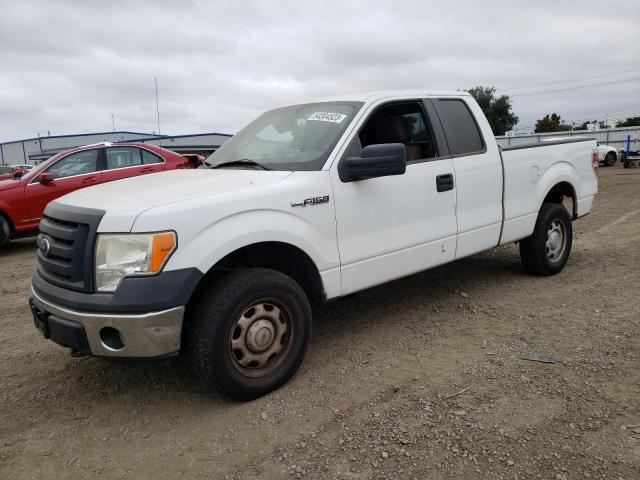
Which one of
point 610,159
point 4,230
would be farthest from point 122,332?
point 610,159

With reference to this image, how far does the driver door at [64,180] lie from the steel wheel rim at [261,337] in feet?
21.9

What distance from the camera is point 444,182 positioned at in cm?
417

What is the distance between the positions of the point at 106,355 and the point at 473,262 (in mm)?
4661

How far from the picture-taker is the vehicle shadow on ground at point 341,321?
11.1 ft

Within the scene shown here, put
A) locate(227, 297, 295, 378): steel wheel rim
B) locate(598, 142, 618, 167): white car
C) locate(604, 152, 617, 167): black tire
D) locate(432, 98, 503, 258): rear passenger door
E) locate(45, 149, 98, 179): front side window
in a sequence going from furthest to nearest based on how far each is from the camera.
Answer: locate(604, 152, 617, 167): black tire → locate(598, 142, 618, 167): white car → locate(45, 149, 98, 179): front side window → locate(432, 98, 503, 258): rear passenger door → locate(227, 297, 295, 378): steel wheel rim

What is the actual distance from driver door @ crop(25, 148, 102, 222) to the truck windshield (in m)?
5.43

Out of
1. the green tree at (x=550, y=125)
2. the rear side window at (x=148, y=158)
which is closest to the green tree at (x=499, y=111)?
the green tree at (x=550, y=125)

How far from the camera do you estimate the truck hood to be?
9.12ft

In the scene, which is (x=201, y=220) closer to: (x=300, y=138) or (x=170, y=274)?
→ (x=170, y=274)

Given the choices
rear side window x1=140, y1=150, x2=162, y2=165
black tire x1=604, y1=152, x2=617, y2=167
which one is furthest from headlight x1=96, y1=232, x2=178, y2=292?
black tire x1=604, y1=152, x2=617, y2=167

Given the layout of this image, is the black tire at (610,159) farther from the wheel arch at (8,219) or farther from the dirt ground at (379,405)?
the wheel arch at (8,219)

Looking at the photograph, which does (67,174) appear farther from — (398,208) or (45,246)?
(398,208)

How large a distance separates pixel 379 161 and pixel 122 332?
1.85 metres

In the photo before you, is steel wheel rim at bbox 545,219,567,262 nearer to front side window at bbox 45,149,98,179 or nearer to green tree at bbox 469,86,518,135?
front side window at bbox 45,149,98,179
